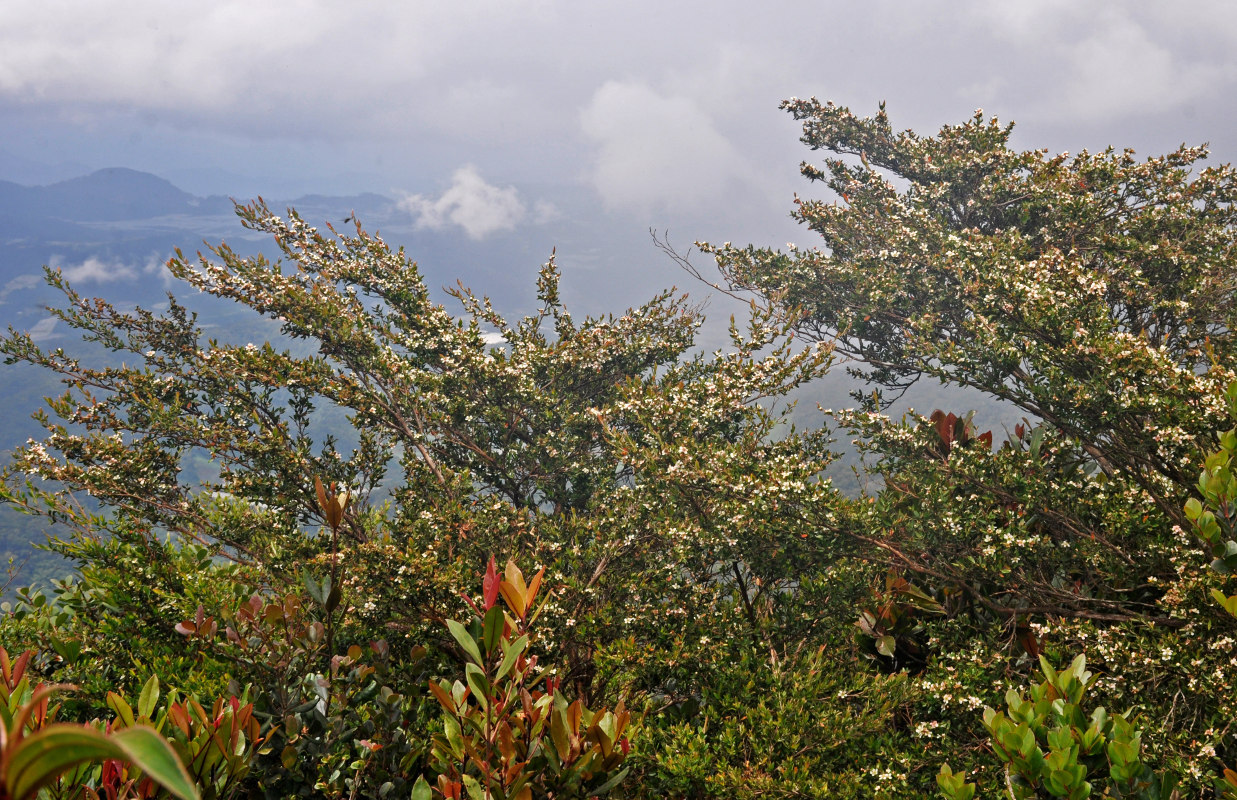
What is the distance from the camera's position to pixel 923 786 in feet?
14.1

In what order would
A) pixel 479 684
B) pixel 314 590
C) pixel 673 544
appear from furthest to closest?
pixel 673 544 → pixel 314 590 → pixel 479 684

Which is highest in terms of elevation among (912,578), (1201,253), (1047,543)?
(1201,253)

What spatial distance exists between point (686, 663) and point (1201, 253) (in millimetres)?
11282

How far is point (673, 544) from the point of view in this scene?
260 inches

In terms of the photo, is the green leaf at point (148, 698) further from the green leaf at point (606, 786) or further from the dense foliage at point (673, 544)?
the green leaf at point (606, 786)

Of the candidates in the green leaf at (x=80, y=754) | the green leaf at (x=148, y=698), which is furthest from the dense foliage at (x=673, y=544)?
the green leaf at (x=80, y=754)

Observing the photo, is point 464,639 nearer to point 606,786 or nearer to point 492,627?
point 492,627

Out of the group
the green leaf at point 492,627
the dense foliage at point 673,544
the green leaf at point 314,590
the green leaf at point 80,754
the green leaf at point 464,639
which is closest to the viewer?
the green leaf at point 80,754

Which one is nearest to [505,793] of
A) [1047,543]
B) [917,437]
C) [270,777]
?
[270,777]

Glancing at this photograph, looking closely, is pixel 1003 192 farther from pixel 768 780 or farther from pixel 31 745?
pixel 31 745

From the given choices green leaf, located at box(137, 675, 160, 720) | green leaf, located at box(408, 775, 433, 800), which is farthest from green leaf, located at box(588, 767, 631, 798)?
green leaf, located at box(137, 675, 160, 720)

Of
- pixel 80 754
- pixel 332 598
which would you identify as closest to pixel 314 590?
pixel 332 598

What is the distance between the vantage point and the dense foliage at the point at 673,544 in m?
2.91

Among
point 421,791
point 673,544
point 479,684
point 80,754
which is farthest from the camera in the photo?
point 673,544
